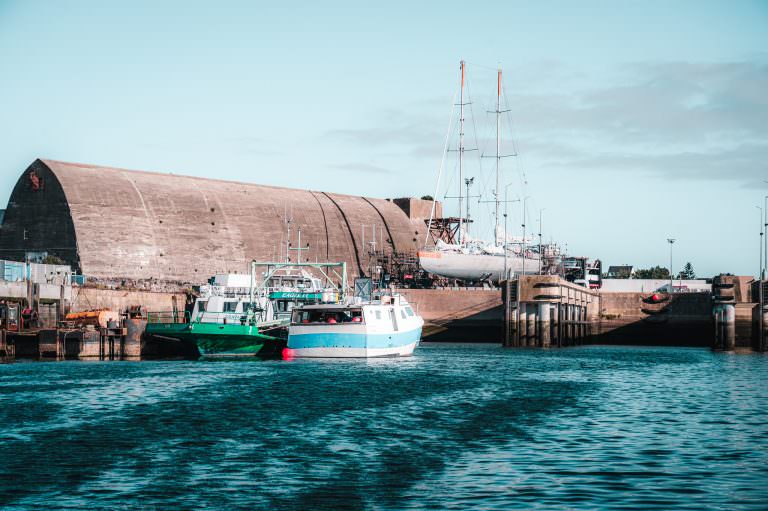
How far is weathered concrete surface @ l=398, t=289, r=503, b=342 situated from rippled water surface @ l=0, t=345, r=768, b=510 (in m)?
55.1

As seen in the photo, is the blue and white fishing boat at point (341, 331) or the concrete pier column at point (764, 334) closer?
the blue and white fishing boat at point (341, 331)

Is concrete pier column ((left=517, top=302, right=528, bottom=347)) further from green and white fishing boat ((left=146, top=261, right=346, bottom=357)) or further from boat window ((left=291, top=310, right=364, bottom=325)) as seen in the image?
boat window ((left=291, top=310, right=364, bottom=325))

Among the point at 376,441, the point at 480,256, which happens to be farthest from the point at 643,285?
the point at 376,441

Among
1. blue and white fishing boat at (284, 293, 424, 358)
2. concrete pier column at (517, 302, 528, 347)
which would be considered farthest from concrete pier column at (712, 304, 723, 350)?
blue and white fishing boat at (284, 293, 424, 358)

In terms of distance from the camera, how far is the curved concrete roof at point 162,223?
11450cm

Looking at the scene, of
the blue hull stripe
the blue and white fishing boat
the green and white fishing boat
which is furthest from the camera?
the green and white fishing boat

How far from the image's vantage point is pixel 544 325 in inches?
3671

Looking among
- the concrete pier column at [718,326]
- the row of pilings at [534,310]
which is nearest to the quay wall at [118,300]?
the row of pilings at [534,310]

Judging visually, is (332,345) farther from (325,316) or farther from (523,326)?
(523,326)

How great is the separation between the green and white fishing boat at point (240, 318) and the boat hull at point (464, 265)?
5465cm

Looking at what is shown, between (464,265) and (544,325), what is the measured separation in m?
49.7

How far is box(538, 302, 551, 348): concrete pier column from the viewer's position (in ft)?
305

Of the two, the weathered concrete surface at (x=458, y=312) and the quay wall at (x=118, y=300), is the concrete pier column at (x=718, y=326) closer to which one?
the weathered concrete surface at (x=458, y=312)

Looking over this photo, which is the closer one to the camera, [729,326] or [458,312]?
[729,326]
